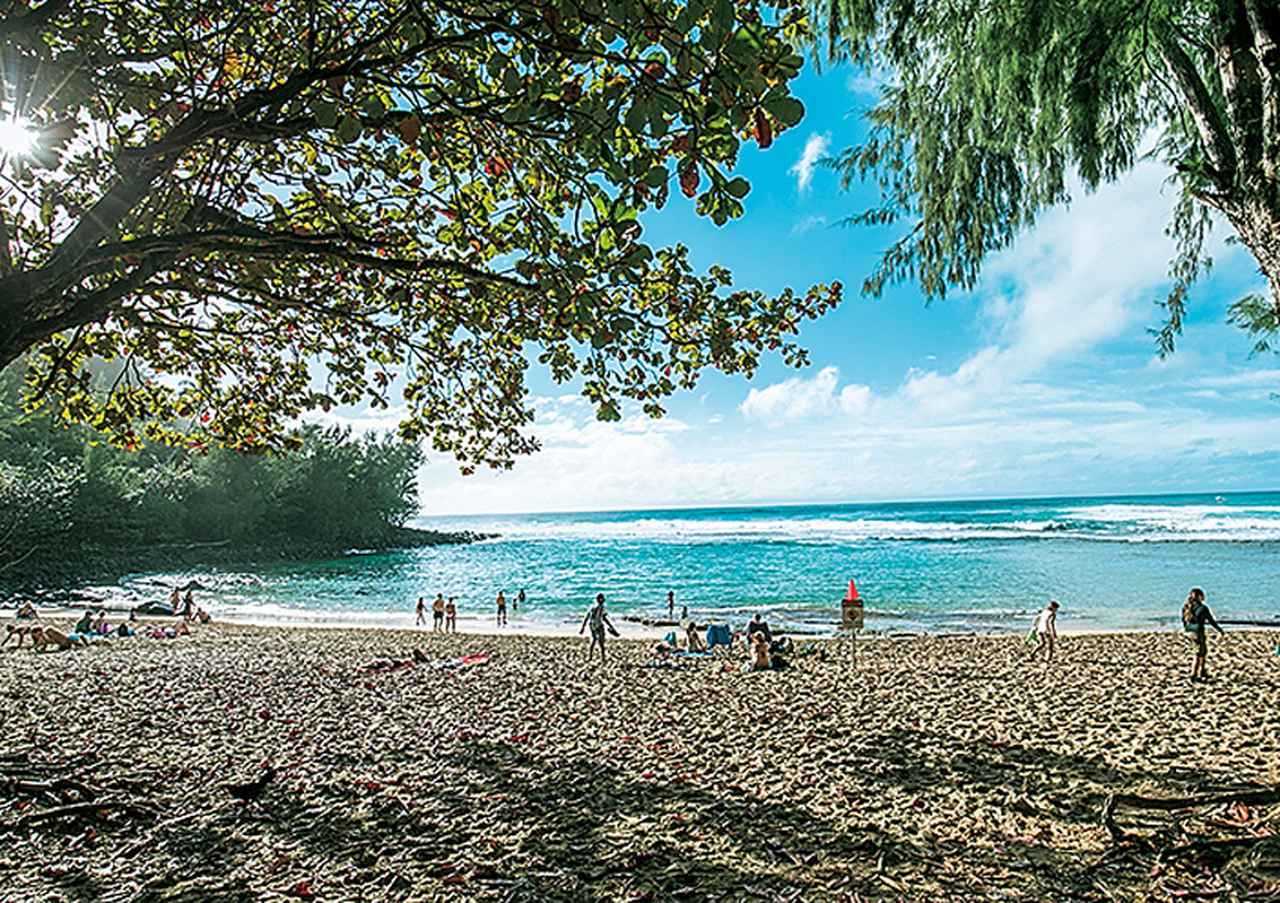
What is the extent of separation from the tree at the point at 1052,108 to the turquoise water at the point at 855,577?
16.2 m

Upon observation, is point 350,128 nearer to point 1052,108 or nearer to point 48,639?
point 1052,108

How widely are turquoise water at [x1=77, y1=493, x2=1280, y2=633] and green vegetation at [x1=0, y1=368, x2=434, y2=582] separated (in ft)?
11.6

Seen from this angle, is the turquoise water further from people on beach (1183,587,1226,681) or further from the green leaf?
the green leaf

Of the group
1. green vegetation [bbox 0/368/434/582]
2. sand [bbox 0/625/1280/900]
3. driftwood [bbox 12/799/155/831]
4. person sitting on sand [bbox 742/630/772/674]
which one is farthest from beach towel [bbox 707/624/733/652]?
green vegetation [bbox 0/368/434/582]

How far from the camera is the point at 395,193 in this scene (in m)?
4.96

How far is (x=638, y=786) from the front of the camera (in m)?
4.95

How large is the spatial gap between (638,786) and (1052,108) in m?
5.57

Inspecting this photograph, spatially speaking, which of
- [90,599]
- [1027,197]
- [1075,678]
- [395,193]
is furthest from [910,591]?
[90,599]

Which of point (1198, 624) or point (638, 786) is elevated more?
point (1198, 624)

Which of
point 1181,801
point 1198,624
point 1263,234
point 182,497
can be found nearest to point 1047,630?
point 1198,624

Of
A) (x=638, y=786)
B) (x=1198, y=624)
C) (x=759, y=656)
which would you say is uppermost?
(x=1198, y=624)

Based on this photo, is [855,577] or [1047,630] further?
[855,577]

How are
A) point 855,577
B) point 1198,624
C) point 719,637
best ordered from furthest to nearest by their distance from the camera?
point 855,577, point 719,637, point 1198,624

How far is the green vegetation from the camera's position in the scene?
30.4 meters
